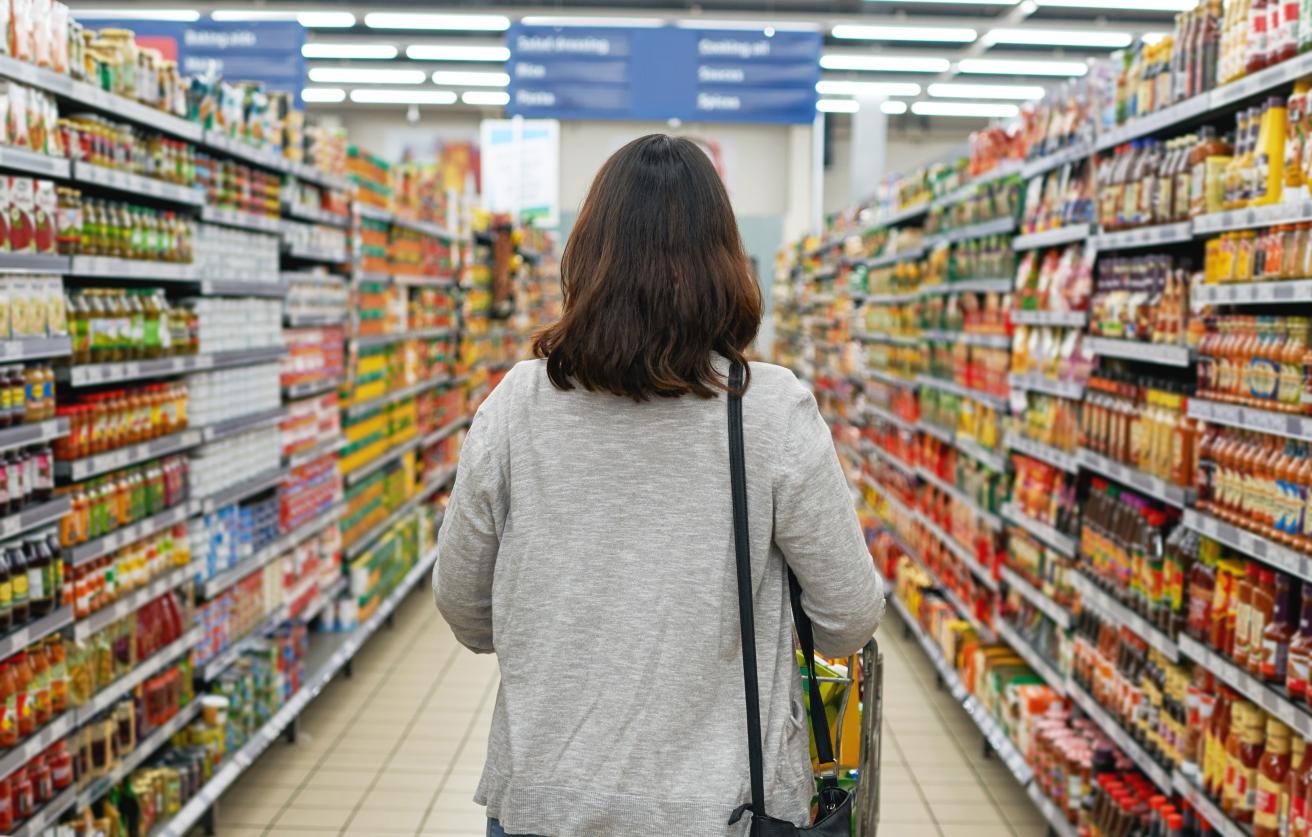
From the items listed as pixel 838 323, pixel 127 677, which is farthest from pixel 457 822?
pixel 838 323

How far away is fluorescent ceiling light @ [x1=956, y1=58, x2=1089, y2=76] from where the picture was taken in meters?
15.7

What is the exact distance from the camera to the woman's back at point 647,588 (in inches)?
68.0

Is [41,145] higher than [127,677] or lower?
higher

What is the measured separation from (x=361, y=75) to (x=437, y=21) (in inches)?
138

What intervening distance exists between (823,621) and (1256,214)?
5.79 ft

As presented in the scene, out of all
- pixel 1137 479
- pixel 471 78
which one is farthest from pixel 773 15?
pixel 1137 479

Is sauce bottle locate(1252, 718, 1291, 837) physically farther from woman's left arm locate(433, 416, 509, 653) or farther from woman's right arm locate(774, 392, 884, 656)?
woman's left arm locate(433, 416, 509, 653)

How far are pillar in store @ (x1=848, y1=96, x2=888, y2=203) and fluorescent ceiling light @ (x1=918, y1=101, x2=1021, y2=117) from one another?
8.52 metres

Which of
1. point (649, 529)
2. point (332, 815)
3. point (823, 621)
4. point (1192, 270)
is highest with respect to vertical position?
point (1192, 270)

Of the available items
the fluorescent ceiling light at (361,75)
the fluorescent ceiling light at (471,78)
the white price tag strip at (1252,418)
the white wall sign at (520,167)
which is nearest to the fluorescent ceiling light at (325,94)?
the fluorescent ceiling light at (361,75)

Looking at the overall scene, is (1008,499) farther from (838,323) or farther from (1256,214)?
(838,323)

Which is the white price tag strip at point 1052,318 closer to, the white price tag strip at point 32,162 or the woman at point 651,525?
the woman at point 651,525

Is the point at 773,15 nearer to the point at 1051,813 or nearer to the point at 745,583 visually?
the point at 1051,813

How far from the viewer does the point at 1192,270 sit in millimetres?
3666
